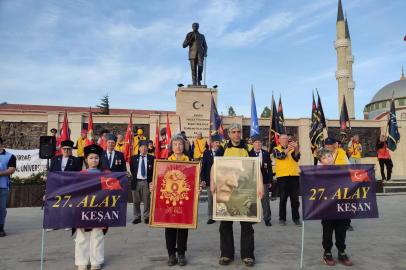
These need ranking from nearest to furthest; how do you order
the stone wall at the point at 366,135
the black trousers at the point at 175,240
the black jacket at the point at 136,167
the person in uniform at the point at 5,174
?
1. the black trousers at the point at 175,240
2. the person in uniform at the point at 5,174
3. the black jacket at the point at 136,167
4. the stone wall at the point at 366,135

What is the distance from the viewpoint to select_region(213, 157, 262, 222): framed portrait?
13.4 ft

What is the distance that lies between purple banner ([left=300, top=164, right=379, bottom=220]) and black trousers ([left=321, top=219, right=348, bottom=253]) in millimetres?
126

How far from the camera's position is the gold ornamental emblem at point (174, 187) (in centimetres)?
416

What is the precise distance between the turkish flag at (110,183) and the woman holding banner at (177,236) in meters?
0.49

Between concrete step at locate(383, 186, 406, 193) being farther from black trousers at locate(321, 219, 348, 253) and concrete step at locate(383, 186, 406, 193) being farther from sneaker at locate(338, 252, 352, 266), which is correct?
sneaker at locate(338, 252, 352, 266)

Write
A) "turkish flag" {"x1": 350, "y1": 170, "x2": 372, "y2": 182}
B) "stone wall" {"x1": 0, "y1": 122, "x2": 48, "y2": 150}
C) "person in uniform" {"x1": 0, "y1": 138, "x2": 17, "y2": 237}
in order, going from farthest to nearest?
1. "stone wall" {"x1": 0, "y1": 122, "x2": 48, "y2": 150}
2. "person in uniform" {"x1": 0, "y1": 138, "x2": 17, "y2": 237}
3. "turkish flag" {"x1": 350, "y1": 170, "x2": 372, "y2": 182}

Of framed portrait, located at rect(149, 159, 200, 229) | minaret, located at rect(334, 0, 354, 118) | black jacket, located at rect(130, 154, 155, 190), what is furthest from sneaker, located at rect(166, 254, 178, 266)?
minaret, located at rect(334, 0, 354, 118)

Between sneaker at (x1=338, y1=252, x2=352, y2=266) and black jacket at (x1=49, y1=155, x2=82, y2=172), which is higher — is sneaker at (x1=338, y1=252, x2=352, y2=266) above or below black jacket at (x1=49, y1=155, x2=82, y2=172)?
below

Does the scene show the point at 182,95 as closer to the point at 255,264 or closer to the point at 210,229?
the point at 210,229

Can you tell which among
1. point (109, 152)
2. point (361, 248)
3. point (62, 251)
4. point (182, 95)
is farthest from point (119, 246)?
point (182, 95)

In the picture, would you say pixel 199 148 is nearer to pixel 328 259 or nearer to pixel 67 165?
pixel 67 165

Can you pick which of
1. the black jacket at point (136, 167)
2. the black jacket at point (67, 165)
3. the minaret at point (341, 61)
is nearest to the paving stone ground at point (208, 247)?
the black jacket at point (136, 167)

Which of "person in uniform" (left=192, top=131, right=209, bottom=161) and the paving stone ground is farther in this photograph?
"person in uniform" (left=192, top=131, right=209, bottom=161)

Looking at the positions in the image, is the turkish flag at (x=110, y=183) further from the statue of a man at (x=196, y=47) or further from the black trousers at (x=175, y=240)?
the statue of a man at (x=196, y=47)
